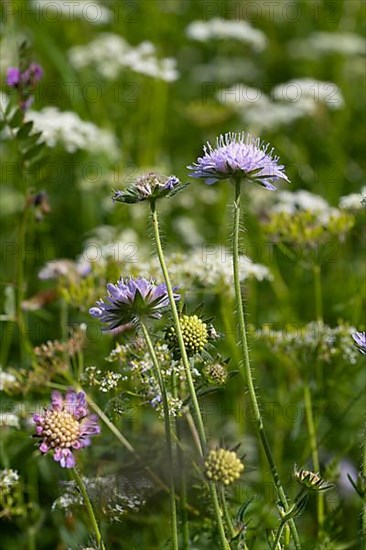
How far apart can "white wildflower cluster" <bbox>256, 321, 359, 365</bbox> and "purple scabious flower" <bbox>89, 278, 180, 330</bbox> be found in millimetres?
835

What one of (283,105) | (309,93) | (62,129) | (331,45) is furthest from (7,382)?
(331,45)

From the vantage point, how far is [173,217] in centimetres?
447

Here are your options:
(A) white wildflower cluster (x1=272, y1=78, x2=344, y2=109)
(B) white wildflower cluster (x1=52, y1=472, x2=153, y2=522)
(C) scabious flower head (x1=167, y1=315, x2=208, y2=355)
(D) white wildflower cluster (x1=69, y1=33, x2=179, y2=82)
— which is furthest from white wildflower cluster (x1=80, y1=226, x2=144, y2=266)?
(C) scabious flower head (x1=167, y1=315, x2=208, y2=355)

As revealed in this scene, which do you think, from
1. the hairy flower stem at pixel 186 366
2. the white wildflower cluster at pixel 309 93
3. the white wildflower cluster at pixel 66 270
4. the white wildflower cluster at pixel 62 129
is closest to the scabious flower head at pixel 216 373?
the hairy flower stem at pixel 186 366

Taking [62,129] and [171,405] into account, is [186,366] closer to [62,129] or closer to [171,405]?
[171,405]

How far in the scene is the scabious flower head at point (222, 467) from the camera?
62.0 inches

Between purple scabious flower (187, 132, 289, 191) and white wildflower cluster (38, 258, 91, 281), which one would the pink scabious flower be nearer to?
purple scabious flower (187, 132, 289, 191)

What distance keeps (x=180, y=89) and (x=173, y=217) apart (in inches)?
49.8

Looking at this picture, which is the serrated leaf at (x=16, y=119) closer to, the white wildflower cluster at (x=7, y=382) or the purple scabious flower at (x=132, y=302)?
the white wildflower cluster at (x=7, y=382)

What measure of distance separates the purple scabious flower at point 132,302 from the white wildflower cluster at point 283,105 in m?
2.60

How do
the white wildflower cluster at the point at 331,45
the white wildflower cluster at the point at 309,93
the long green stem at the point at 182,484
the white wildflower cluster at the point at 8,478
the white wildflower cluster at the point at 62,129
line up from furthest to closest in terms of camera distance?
1. the white wildflower cluster at the point at 331,45
2. the white wildflower cluster at the point at 309,93
3. the white wildflower cluster at the point at 62,129
4. the white wildflower cluster at the point at 8,478
5. the long green stem at the point at 182,484

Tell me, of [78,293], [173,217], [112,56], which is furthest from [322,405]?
[112,56]

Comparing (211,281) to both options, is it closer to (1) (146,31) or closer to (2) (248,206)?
(2) (248,206)

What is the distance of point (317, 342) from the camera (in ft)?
8.00
